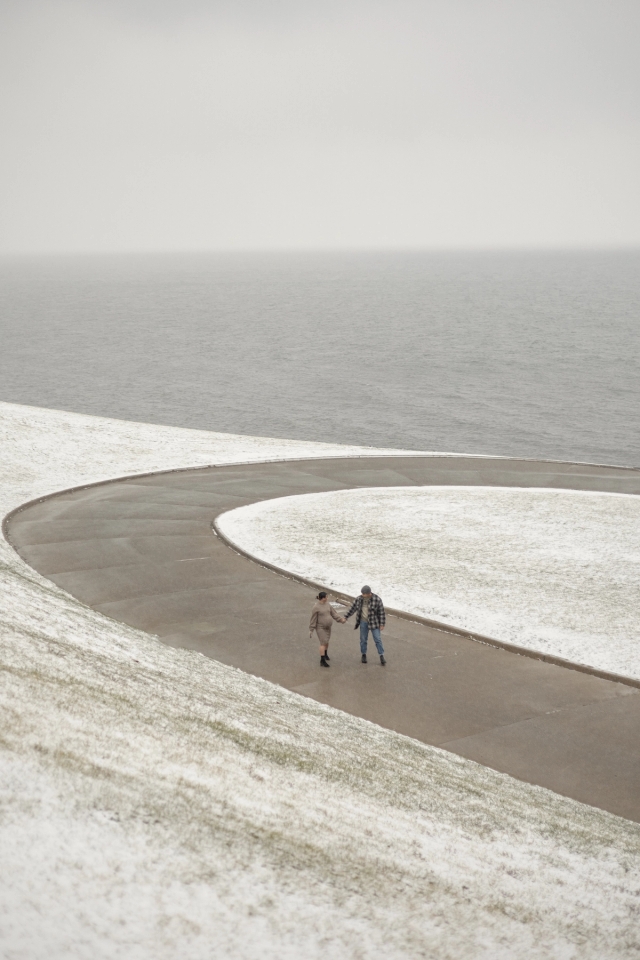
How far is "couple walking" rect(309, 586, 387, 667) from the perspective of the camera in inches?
640

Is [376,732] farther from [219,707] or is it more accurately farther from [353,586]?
[353,586]

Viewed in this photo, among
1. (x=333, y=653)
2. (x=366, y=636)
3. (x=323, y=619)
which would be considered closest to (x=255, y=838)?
(x=323, y=619)

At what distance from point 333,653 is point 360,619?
112 centimetres

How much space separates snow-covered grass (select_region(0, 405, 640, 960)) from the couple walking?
3.19m

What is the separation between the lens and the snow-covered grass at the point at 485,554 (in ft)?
61.8

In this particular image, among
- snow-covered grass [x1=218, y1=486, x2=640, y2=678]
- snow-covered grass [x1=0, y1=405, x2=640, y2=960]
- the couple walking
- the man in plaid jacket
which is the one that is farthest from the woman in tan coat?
snow-covered grass [x1=218, y1=486, x2=640, y2=678]

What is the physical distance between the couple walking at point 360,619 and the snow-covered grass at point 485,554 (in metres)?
2.82

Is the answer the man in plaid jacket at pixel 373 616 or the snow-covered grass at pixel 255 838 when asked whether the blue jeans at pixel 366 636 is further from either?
the snow-covered grass at pixel 255 838

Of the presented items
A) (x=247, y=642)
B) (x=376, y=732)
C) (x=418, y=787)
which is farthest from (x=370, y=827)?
(x=247, y=642)

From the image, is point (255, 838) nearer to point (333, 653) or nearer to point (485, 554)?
point (333, 653)

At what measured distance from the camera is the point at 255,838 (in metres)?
8.12

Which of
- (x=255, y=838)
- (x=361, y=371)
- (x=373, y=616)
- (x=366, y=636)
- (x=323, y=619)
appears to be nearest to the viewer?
(x=255, y=838)

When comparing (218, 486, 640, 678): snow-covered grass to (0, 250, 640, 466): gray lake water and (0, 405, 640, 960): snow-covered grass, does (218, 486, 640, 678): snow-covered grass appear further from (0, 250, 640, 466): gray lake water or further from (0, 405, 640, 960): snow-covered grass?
(0, 250, 640, 466): gray lake water

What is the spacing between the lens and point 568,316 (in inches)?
5546
